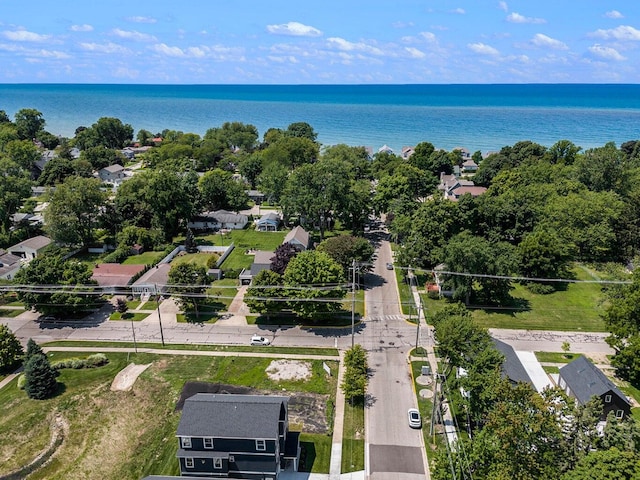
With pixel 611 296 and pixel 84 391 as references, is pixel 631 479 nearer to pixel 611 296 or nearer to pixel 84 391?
pixel 611 296

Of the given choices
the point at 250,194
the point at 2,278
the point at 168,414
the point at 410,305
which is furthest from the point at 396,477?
the point at 250,194

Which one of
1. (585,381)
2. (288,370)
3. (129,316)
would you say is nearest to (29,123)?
(129,316)

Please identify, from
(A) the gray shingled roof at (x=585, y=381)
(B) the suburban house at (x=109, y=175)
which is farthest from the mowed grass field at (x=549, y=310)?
(B) the suburban house at (x=109, y=175)

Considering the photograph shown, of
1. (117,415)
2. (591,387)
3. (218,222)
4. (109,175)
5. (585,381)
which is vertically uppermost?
(591,387)

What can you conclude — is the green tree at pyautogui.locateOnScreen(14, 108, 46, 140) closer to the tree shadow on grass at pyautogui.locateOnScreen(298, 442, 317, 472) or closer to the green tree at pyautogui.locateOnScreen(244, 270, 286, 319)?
the green tree at pyautogui.locateOnScreen(244, 270, 286, 319)

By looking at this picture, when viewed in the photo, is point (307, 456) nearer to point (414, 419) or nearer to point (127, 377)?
point (414, 419)

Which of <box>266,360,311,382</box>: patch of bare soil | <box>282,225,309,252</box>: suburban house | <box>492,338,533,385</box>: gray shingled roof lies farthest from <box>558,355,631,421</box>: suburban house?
<box>282,225,309,252</box>: suburban house
